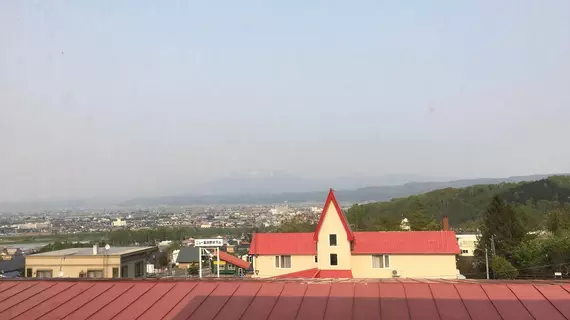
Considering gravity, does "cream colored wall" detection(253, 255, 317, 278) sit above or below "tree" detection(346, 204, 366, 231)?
above

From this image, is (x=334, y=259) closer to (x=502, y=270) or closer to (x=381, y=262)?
(x=381, y=262)

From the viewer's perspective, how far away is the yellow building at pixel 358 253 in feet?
116

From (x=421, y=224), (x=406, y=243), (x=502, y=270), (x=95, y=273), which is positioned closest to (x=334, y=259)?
(x=406, y=243)

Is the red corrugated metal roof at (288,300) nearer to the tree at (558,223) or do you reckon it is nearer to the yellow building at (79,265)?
the yellow building at (79,265)

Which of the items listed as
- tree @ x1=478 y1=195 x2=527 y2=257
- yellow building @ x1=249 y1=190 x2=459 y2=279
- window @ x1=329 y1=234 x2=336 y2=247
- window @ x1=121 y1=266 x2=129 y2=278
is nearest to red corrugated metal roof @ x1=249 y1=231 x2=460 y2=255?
yellow building @ x1=249 y1=190 x2=459 y2=279

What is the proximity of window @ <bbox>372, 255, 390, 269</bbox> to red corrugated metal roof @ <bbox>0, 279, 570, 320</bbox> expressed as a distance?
28855mm

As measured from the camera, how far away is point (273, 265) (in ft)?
124

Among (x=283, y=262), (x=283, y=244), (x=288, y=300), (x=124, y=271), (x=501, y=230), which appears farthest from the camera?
(x=501, y=230)

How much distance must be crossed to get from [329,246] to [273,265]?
5241 mm

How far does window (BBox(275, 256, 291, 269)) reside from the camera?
37750mm

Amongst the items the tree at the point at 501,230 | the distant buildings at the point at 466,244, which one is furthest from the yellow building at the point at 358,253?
the distant buildings at the point at 466,244

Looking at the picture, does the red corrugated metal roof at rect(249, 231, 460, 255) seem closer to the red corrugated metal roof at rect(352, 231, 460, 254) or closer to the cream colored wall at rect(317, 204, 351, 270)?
the red corrugated metal roof at rect(352, 231, 460, 254)

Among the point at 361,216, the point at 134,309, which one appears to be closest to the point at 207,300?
the point at 134,309

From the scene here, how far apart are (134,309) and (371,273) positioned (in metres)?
30.4
